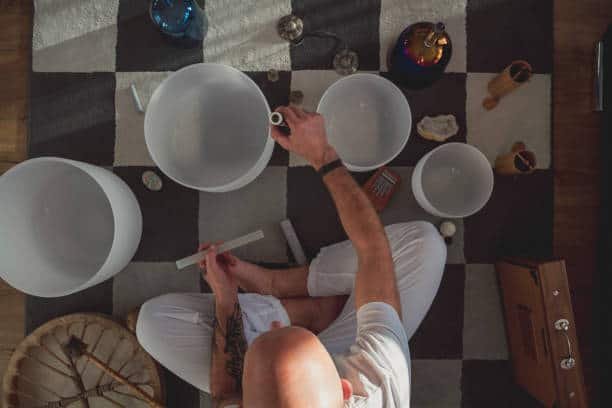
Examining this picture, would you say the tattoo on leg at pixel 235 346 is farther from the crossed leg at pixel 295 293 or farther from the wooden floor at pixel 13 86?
the wooden floor at pixel 13 86

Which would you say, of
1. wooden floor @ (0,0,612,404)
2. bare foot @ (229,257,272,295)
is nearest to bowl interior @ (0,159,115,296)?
wooden floor @ (0,0,612,404)

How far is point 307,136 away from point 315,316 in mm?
429

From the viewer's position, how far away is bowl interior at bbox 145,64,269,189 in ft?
3.39

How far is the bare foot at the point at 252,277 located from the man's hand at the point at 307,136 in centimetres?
32

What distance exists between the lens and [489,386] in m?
1.11

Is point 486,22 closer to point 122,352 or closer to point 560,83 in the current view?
point 560,83

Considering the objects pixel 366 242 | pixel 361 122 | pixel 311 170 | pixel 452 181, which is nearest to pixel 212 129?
pixel 311 170

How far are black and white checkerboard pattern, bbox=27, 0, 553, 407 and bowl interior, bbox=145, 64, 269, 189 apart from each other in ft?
0.24

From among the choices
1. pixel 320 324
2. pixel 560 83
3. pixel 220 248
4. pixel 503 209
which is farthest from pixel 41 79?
pixel 560 83

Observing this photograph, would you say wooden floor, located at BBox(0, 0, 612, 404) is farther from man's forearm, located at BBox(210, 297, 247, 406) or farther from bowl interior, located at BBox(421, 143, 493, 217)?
man's forearm, located at BBox(210, 297, 247, 406)

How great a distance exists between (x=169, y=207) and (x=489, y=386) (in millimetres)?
943

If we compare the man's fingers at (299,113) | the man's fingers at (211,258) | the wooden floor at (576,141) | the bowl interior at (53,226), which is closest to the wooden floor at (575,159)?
the wooden floor at (576,141)

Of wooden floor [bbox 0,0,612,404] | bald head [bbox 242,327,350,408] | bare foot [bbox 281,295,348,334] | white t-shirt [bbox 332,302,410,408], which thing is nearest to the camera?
bald head [bbox 242,327,350,408]

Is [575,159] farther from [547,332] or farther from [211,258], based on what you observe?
[211,258]
